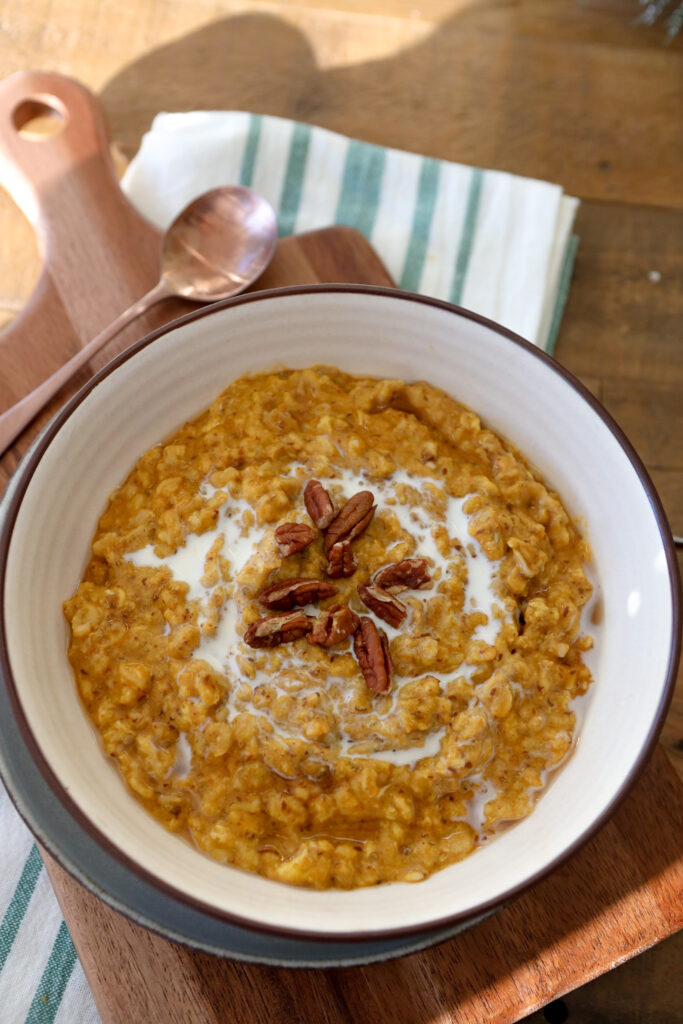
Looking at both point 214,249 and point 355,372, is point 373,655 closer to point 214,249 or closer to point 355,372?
point 355,372

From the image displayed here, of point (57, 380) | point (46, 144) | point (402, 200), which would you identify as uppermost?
point (46, 144)

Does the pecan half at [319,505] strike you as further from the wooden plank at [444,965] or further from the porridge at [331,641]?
the wooden plank at [444,965]

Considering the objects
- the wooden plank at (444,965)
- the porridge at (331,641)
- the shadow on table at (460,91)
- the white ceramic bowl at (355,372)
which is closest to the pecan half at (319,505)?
the porridge at (331,641)

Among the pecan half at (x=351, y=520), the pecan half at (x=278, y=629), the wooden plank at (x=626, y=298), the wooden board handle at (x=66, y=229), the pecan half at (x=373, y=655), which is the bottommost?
the wooden plank at (x=626, y=298)

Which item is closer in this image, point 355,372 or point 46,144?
point 355,372

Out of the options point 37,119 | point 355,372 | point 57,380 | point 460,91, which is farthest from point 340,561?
point 460,91

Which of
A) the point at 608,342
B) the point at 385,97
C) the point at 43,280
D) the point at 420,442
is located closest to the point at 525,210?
the point at 608,342

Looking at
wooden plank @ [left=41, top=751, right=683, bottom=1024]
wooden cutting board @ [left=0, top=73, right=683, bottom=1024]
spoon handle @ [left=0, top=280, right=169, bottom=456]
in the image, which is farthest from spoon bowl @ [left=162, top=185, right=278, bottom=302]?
wooden plank @ [left=41, top=751, right=683, bottom=1024]
